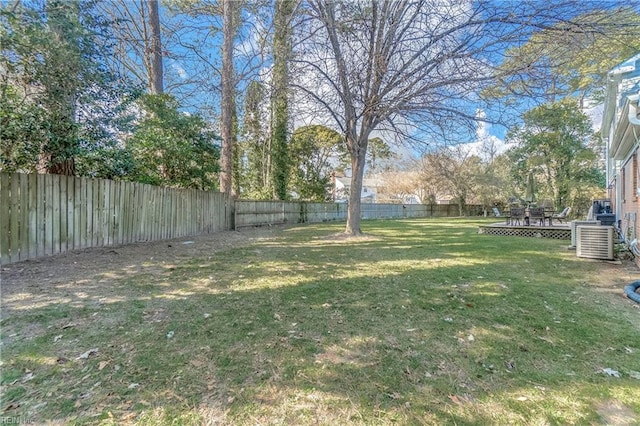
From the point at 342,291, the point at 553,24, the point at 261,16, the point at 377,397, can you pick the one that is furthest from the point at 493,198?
the point at 377,397

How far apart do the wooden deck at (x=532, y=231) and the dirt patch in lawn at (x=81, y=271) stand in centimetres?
979

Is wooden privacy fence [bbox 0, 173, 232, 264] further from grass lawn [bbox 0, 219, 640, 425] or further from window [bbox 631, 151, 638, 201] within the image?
window [bbox 631, 151, 638, 201]

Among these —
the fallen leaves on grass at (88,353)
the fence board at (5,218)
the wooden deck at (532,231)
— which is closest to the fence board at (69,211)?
the fence board at (5,218)

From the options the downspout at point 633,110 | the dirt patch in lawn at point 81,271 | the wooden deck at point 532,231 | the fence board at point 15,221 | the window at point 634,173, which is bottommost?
the dirt patch in lawn at point 81,271

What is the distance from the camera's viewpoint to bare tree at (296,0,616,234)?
609 centimetres

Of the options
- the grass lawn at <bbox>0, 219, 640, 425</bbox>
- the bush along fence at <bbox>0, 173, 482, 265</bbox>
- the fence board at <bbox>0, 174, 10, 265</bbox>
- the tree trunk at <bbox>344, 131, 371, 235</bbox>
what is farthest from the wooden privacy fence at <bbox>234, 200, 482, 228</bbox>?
the grass lawn at <bbox>0, 219, 640, 425</bbox>

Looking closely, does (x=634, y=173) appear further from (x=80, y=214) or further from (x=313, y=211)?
(x=313, y=211)

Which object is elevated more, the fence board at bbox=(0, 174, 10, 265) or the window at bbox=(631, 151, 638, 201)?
the window at bbox=(631, 151, 638, 201)

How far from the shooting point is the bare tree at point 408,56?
6.09 metres

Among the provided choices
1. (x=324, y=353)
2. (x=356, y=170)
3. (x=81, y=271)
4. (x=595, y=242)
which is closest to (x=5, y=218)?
(x=81, y=271)

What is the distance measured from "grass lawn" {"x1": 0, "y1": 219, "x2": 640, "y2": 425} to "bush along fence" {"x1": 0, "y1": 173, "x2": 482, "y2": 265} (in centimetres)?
181

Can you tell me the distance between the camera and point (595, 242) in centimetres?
586

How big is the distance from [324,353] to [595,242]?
649 cm

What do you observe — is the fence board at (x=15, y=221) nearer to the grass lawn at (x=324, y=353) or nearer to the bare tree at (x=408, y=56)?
the grass lawn at (x=324, y=353)
